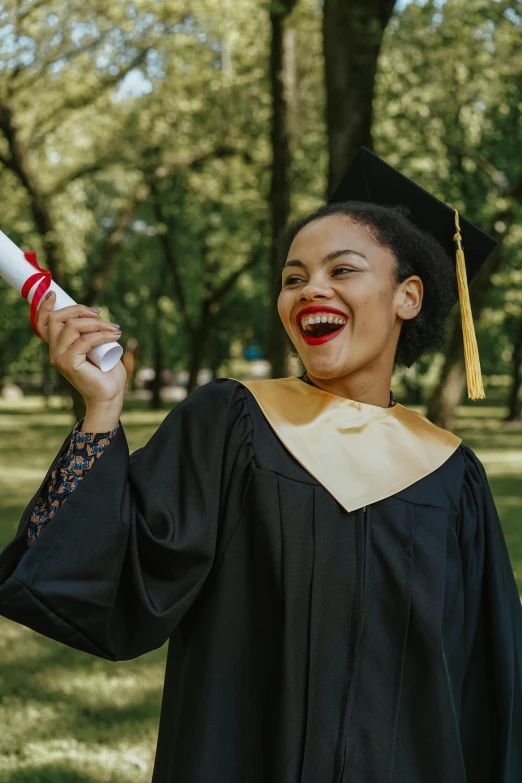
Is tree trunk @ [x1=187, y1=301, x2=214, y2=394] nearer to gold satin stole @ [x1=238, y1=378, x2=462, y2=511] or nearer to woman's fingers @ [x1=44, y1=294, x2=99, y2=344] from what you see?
gold satin stole @ [x1=238, y1=378, x2=462, y2=511]

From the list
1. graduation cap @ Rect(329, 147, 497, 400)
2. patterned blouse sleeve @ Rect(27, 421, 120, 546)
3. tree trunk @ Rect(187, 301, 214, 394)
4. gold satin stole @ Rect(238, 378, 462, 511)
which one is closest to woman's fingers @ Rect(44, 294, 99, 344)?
patterned blouse sleeve @ Rect(27, 421, 120, 546)

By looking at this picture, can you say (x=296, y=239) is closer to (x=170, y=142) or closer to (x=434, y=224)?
(x=434, y=224)

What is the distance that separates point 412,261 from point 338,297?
0.33 metres

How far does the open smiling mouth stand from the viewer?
2.10 metres

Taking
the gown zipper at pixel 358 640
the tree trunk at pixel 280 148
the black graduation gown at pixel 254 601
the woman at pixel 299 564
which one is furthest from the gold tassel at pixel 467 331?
the tree trunk at pixel 280 148

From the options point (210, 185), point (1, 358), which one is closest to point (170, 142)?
point (210, 185)

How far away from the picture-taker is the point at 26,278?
5.75 feet

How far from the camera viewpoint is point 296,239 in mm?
2254

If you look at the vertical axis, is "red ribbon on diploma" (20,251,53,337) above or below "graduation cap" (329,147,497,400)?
below

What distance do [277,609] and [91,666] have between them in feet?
12.7

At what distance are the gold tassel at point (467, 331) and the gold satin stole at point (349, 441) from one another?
0.72 ft

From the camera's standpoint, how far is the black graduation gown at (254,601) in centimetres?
180

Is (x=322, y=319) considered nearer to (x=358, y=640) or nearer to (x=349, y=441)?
(x=349, y=441)

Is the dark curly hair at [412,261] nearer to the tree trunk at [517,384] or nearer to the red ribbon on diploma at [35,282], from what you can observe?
the red ribbon on diploma at [35,282]
